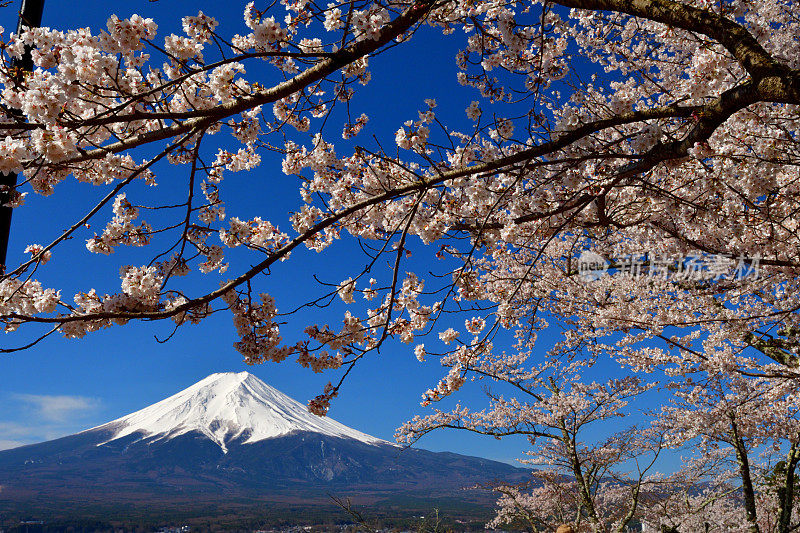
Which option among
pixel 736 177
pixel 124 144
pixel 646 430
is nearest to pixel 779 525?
pixel 646 430

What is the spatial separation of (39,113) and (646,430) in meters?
11.3

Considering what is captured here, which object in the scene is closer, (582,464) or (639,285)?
(639,285)

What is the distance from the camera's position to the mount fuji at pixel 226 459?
333 feet

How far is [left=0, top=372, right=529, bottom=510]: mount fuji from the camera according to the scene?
102m

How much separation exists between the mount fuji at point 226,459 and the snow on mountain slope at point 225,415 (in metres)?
0.32

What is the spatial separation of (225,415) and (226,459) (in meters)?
18.2

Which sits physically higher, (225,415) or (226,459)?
(225,415)

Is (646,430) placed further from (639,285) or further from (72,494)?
(72,494)

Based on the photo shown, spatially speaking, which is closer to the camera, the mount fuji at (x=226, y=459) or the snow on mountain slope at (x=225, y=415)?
the mount fuji at (x=226, y=459)

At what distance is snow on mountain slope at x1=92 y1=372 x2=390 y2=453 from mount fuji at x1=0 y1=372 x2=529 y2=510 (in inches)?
12.8

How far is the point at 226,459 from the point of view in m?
128

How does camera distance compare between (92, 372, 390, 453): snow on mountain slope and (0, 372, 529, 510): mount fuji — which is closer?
(0, 372, 529, 510): mount fuji

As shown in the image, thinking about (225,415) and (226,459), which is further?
(225,415)

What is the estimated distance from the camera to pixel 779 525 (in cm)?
741
